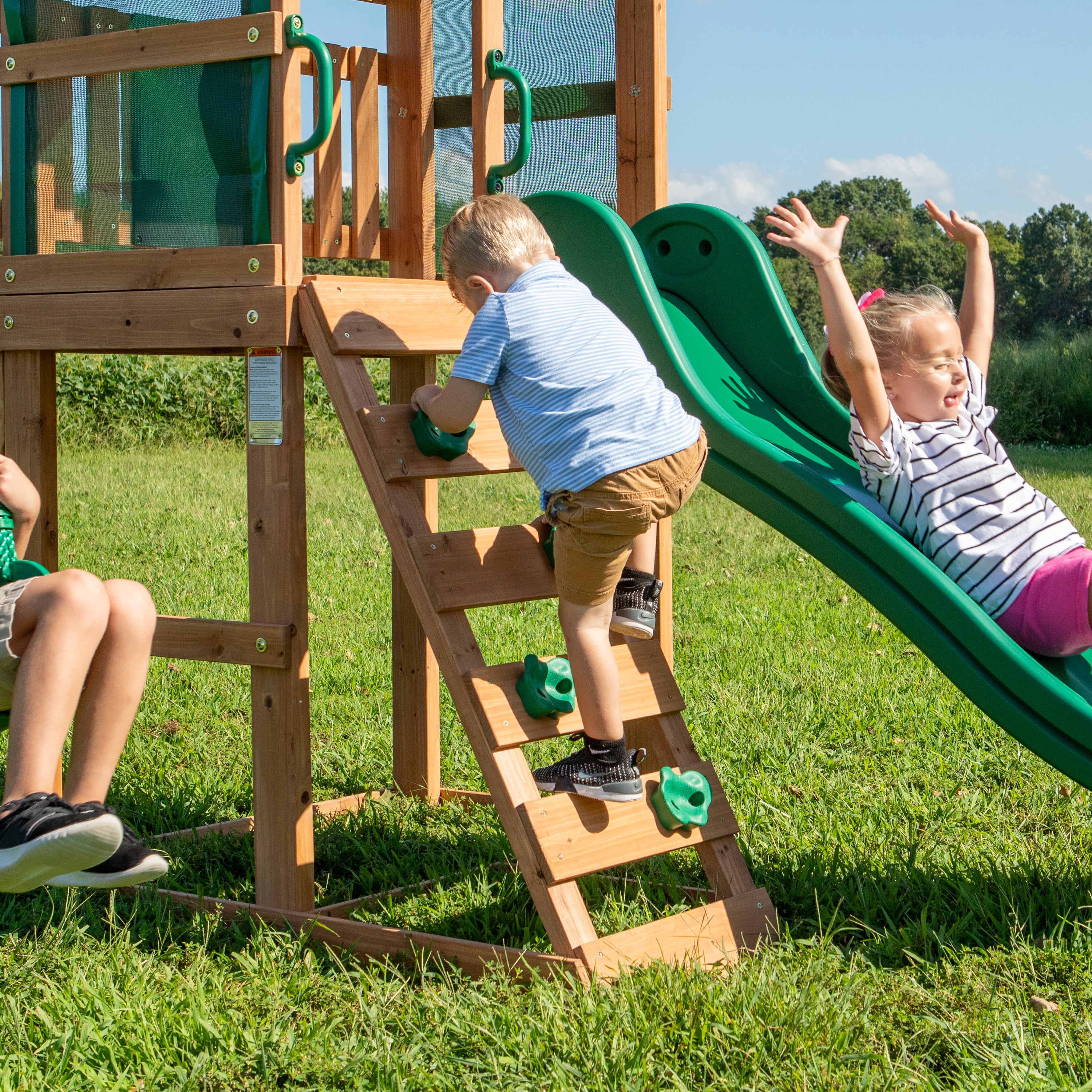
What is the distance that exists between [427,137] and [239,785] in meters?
2.20

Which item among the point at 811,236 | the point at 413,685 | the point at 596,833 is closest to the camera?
the point at 596,833

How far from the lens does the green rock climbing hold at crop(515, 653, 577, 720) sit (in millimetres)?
2896

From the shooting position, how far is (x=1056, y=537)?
3.15 metres

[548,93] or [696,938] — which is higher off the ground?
[548,93]

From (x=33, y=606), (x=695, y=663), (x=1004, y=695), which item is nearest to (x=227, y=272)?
(x=33, y=606)

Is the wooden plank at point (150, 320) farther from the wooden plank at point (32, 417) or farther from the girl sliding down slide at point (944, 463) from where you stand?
the girl sliding down slide at point (944, 463)

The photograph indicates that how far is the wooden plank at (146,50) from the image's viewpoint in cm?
316

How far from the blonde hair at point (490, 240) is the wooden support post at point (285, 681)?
1.66ft

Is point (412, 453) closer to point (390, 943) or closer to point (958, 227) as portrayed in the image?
point (390, 943)

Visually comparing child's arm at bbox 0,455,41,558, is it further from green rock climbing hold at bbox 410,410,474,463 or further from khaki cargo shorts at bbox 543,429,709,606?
khaki cargo shorts at bbox 543,429,709,606

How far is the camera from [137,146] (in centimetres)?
347

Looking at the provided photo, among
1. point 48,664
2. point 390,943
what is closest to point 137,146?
point 48,664

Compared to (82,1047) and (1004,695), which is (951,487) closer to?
(1004,695)

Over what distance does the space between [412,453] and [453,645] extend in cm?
52
